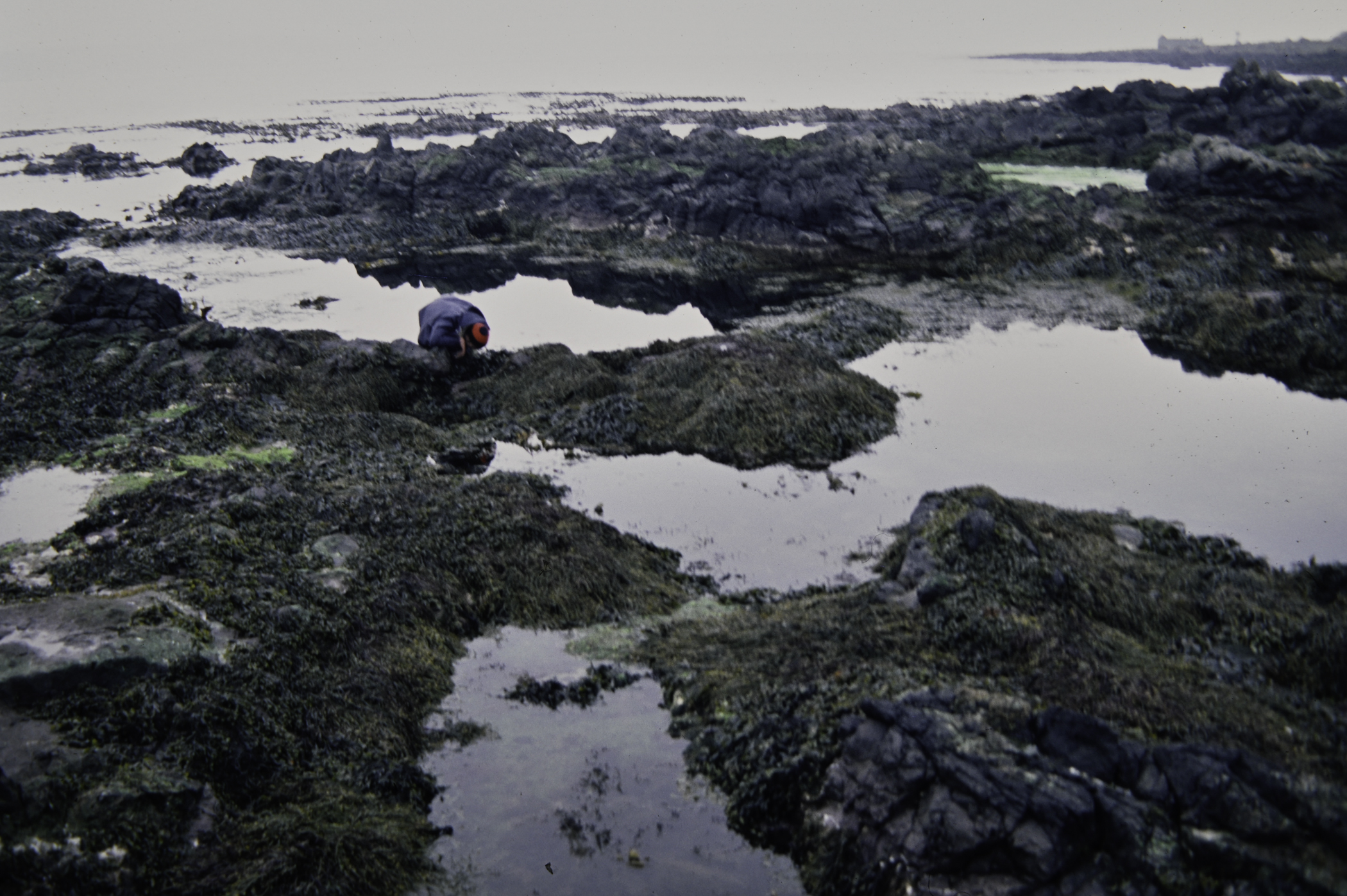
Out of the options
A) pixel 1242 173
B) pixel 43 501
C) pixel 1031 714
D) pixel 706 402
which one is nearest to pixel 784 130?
pixel 1242 173

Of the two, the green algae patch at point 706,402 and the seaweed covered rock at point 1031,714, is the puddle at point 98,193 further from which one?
the seaweed covered rock at point 1031,714

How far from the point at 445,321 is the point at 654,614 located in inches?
405

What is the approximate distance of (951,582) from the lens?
9.70m

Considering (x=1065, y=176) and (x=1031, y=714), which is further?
(x=1065, y=176)

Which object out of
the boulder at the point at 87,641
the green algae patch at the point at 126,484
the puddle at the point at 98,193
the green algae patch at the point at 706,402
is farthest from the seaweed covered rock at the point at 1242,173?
the puddle at the point at 98,193

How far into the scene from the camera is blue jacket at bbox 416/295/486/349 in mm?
18703

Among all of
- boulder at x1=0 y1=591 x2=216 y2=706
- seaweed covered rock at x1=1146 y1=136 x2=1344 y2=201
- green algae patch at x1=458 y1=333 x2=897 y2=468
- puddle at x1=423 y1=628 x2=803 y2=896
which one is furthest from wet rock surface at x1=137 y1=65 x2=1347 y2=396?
boulder at x1=0 y1=591 x2=216 y2=706

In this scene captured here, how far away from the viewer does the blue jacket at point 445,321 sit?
18.7 metres

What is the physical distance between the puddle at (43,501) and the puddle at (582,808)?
6.60 metres

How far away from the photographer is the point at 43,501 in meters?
12.7

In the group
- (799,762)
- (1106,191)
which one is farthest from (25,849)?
(1106,191)

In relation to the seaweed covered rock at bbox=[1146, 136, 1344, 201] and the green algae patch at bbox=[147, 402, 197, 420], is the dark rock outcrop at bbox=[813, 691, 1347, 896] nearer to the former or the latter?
the green algae patch at bbox=[147, 402, 197, 420]

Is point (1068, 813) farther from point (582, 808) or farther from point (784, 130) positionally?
point (784, 130)

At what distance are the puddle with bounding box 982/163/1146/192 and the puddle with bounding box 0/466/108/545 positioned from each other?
32269 mm
